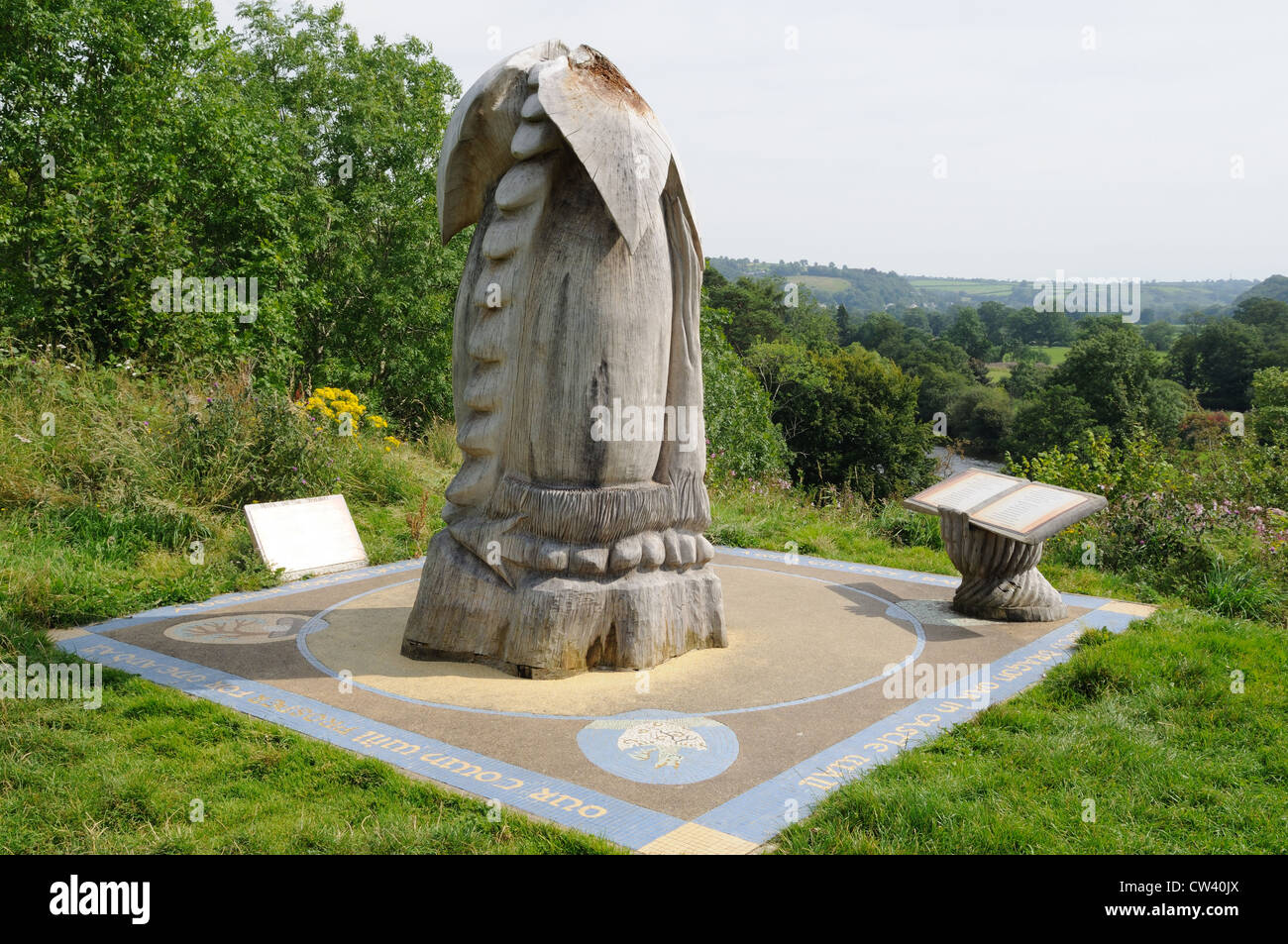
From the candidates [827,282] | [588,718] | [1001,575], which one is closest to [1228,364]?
[1001,575]

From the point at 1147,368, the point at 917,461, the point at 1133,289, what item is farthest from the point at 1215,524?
the point at 1147,368

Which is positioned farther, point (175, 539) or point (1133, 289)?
point (1133, 289)

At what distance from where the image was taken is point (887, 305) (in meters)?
168

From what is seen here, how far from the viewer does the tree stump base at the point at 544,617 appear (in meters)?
5.43

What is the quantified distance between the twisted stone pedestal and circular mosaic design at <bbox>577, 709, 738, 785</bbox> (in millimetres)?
2867

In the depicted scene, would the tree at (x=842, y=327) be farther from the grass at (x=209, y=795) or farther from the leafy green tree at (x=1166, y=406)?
the grass at (x=209, y=795)

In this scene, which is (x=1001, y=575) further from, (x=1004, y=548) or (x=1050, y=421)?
(x=1050, y=421)

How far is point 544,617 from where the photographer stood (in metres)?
5.40

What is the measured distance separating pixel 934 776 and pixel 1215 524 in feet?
21.4

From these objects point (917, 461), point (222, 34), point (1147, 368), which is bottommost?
point (917, 461)

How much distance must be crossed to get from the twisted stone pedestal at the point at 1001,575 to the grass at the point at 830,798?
720 millimetres

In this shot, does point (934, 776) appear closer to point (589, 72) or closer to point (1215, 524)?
point (589, 72)

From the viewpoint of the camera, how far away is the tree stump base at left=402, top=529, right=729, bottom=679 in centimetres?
543

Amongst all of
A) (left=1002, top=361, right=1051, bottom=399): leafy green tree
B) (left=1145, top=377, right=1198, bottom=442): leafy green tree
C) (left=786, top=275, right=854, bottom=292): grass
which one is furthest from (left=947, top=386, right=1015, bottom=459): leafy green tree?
(left=786, top=275, right=854, bottom=292): grass
